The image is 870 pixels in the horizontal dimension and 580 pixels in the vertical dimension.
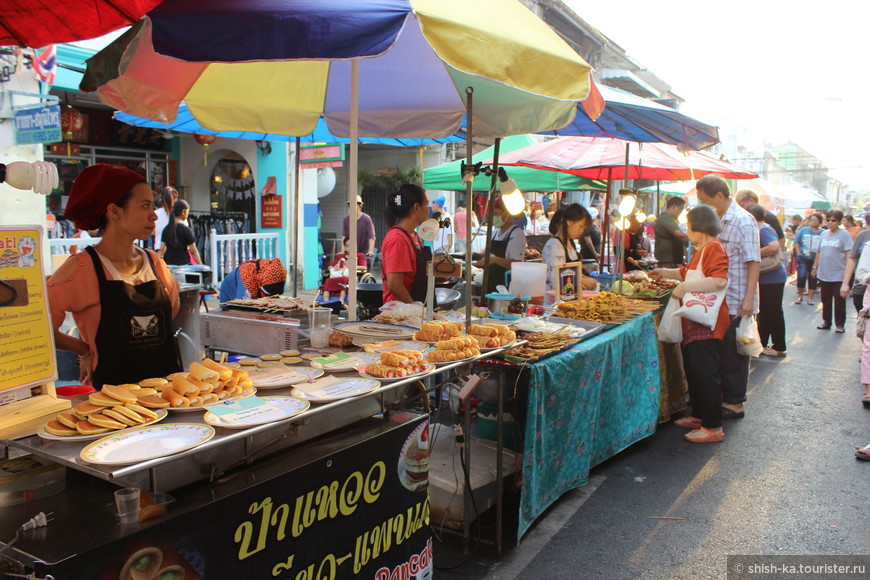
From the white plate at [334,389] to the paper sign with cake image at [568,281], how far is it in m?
2.94

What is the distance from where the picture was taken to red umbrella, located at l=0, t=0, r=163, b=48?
2.46m

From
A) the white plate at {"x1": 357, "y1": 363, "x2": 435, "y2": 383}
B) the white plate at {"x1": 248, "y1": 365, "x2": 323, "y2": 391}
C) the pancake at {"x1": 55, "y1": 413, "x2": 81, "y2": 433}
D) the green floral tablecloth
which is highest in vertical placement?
the pancake at {"x1": 55, "y1": 413, "x2": 81, "y2": 433}

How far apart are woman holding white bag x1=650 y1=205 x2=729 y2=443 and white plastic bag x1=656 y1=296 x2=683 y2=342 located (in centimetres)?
5

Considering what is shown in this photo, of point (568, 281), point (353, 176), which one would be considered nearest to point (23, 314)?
point (353, 176)

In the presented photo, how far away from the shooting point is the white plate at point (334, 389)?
7.45 ft

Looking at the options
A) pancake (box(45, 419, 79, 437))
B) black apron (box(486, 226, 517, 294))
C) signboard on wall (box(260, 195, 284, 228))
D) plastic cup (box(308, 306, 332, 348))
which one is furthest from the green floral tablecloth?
signboard on wall (box(260, 195, 284, 228))

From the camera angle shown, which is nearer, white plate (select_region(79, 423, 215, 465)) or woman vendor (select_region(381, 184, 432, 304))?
white plate (select_region(79, 423, 215, 465))

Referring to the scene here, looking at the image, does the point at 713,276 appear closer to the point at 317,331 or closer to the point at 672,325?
the point at 672,325

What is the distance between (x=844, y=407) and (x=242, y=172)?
10938 millimetres

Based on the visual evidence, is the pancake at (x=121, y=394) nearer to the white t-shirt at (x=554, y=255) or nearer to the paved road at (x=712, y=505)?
the paved road at (x=712, y=505)

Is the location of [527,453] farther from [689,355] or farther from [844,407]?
[844,407]

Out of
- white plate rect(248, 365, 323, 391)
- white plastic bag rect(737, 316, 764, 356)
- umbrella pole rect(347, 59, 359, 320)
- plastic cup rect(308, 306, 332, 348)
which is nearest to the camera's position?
white plate rect(248, 365, 323, 391)

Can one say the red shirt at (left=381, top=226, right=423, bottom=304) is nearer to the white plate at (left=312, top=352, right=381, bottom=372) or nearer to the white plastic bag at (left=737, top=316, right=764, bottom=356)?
the white plate at (left=312, top=352, right=381, bottom=372)

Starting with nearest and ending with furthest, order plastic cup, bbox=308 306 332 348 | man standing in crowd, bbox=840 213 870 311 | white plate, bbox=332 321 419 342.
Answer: plastic cup, bbox=308 306 332 348
white plate, bbox=332 321 419 342
man standing in crowd, bbox=840 213 870 311
